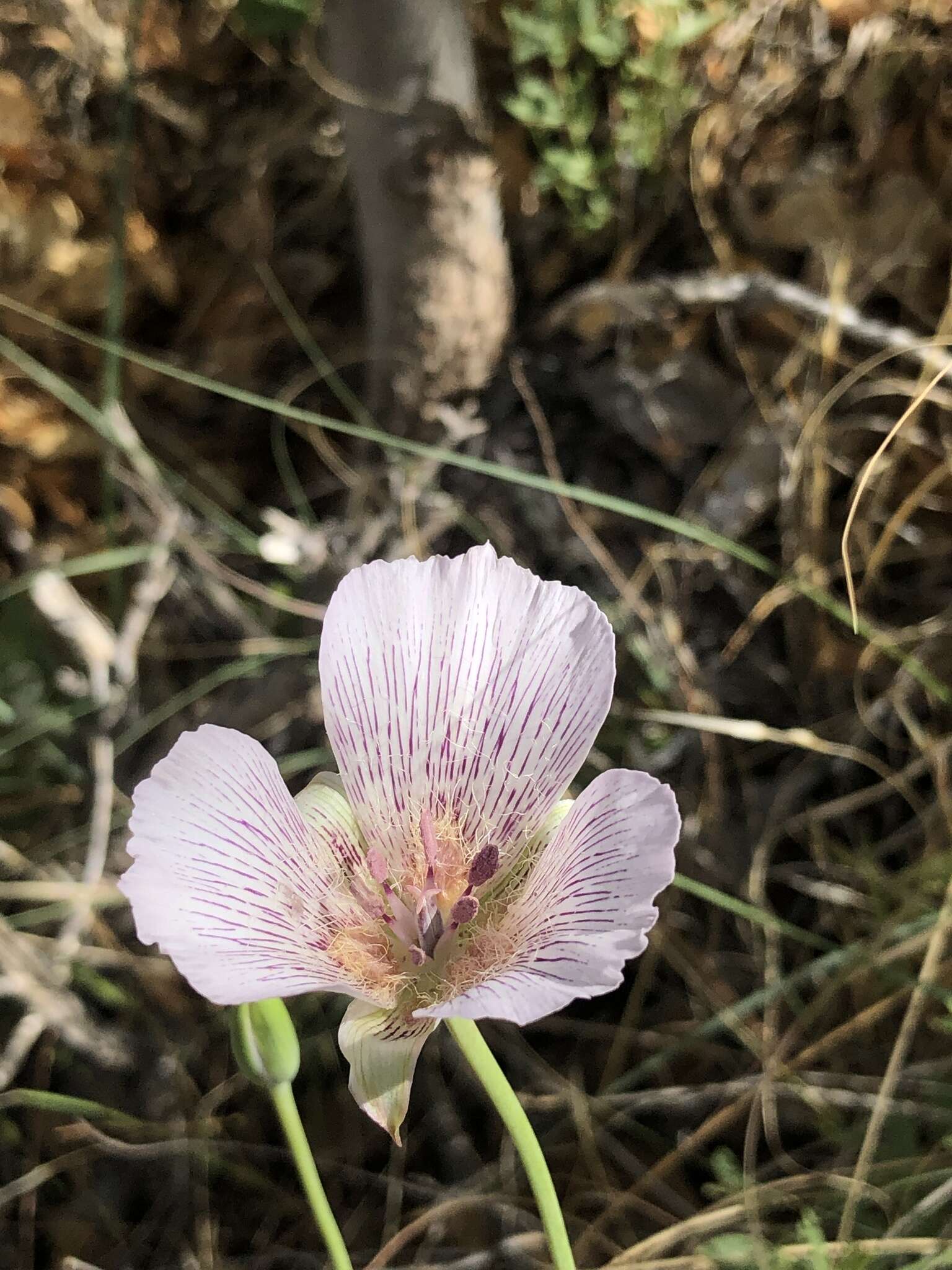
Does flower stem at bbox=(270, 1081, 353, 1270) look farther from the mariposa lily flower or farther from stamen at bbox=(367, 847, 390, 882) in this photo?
stamen at bbox=(367, 847, 390, 882)

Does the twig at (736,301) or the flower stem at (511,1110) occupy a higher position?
the twig at (736,301)

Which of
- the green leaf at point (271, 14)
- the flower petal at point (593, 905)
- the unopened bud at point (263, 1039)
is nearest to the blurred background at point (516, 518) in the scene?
the green leaf at point (271, 14)

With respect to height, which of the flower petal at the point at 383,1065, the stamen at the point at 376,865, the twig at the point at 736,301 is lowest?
the flower petal at the point at 383,1065

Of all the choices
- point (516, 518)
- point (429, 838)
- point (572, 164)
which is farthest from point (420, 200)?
point (429, 838)

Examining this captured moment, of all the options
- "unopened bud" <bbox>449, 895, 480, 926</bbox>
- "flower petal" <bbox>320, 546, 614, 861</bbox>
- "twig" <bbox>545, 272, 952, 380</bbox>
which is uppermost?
"twig" <bbox>545, 272, 952, 380</bbox>

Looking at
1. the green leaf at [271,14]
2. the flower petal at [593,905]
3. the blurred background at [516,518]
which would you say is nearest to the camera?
Answer: the flower petal at [593,905]

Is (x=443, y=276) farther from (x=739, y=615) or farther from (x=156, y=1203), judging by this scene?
(x=156, y=1203)

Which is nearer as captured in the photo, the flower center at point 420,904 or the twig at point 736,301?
the flower center at point 420,904

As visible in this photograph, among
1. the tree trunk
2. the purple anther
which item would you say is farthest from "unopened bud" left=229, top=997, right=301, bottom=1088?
the tree trunk

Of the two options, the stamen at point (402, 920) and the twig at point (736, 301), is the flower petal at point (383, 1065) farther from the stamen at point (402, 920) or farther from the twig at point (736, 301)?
the twig at point (736, 301)
